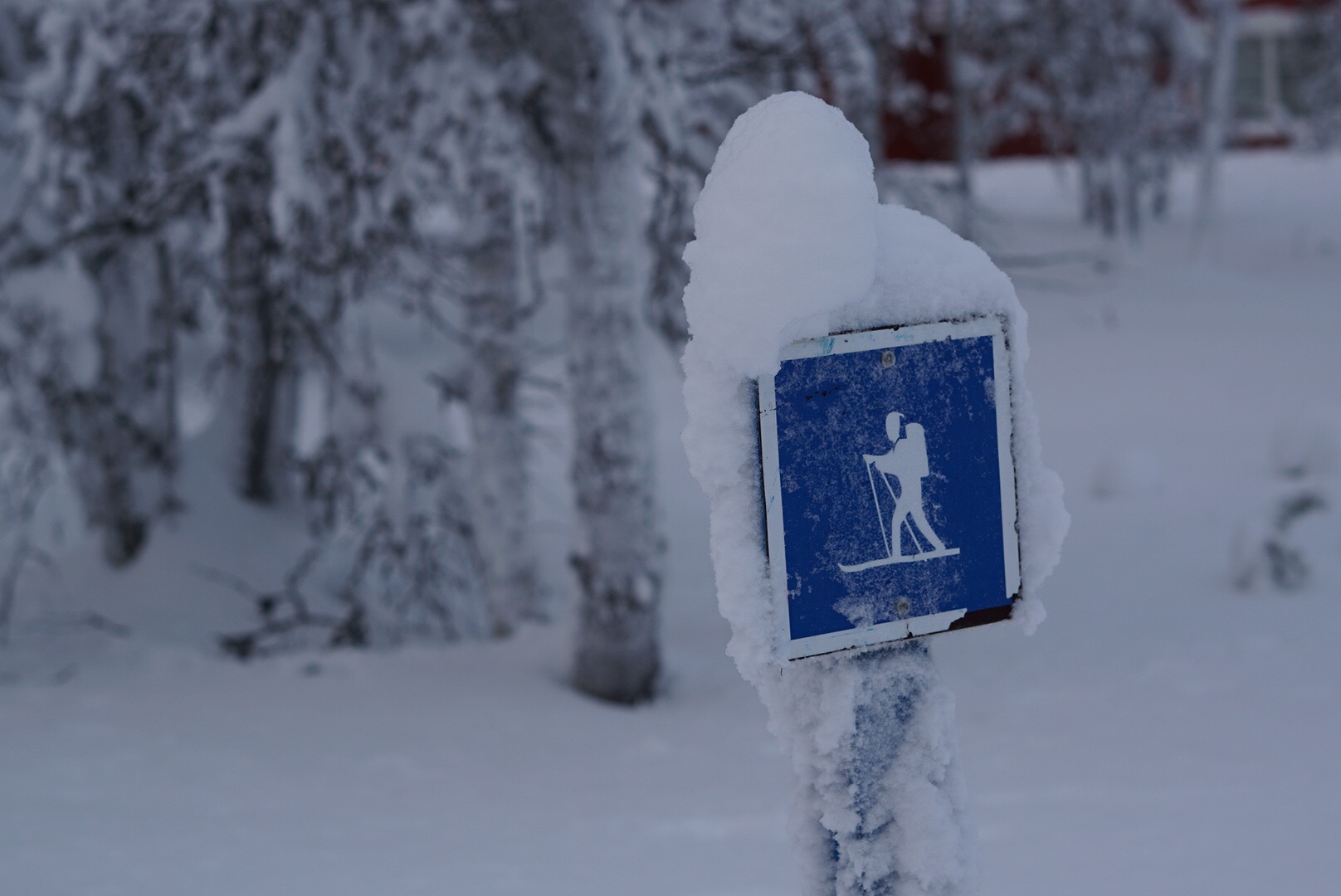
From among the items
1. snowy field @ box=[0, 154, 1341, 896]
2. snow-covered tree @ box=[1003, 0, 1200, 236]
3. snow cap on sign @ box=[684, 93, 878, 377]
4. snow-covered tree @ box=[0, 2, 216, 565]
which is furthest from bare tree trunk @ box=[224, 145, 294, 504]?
snow-covered tree @ box=[1003, 0, 1200, 236]

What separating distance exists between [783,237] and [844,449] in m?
0.29

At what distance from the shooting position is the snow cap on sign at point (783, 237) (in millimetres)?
1776

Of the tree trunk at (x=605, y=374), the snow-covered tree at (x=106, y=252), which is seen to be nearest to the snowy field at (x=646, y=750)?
the tree trunk at (x=605, y=374)

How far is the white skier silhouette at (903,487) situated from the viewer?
6.04ft

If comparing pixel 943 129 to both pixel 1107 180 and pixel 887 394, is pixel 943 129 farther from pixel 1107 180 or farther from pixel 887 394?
pixel 887 394

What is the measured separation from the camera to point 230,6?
5543 mm

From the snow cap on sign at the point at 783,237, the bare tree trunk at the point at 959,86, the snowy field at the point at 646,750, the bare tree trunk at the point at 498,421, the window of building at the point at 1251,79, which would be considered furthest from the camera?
the window of building at the point at 1251,79

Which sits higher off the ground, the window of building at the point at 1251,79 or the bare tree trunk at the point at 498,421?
the window of building at the point at 1251,79

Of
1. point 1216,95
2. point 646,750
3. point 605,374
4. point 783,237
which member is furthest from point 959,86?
point 783,237

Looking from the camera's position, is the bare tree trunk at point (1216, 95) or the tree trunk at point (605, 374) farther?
the bare tree trunk at point (1216, 95)

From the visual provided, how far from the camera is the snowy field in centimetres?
368

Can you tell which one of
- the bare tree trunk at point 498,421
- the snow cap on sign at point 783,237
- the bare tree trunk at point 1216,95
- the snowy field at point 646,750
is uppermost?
the bare tree trunk at point 1216,95

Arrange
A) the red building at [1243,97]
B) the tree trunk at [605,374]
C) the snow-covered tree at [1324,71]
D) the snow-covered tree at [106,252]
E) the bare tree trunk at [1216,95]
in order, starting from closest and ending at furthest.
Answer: the tree trunk at [605,374]
the snow-covered tree at [106,252]
the bare tree trunk at [1216,95]
the snow-covered tree at [1324,71]
the red building at [1243,97]

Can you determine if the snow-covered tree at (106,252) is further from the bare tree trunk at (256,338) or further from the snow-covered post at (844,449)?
the snow-covered post at (844,449)
